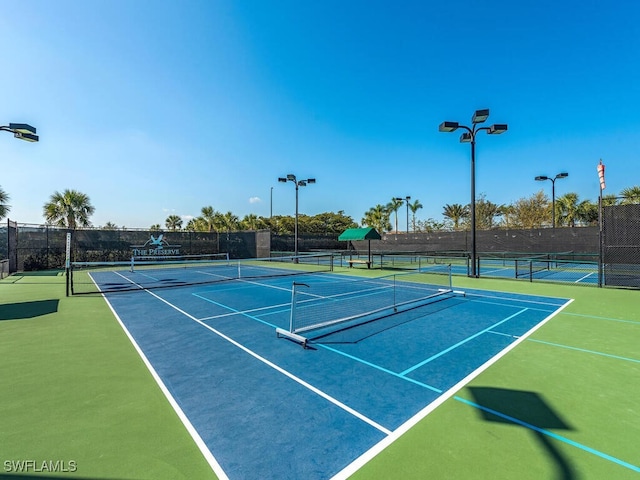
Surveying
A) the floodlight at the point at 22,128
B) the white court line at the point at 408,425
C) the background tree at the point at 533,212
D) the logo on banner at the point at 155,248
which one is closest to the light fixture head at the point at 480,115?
the white court line at the point at 408,425

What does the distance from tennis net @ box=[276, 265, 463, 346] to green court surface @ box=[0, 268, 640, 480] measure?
3158 mm

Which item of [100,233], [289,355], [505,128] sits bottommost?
[289,355]

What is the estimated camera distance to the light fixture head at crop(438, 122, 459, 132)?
14.8 meters

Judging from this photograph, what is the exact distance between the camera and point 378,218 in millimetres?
60688

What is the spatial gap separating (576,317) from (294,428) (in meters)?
8.84

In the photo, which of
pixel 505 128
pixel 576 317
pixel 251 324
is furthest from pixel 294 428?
pixel 505 128

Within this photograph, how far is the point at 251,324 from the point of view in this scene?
25.5 feet

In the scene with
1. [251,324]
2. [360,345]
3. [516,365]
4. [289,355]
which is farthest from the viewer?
[251,324]

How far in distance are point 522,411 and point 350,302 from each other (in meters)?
6.65

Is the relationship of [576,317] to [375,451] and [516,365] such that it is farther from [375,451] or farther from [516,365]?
[375,451]

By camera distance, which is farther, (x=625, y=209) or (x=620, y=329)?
(x=625, y=209)

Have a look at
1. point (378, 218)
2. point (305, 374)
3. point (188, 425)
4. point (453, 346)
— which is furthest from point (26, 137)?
point (378, 218)

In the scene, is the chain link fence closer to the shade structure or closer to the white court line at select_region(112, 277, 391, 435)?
the shade structure

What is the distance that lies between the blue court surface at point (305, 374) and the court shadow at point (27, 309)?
2.16 metres
